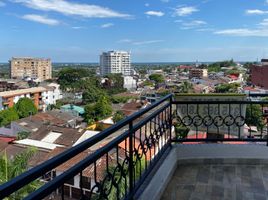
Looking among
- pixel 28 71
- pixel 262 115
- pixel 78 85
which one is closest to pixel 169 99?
pixel 262 115

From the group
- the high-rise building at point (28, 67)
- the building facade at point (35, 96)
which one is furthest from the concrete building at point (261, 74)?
the high-rise building at point (28, 67)

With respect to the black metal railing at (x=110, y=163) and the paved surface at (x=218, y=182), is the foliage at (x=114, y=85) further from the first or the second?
the black metal railing at (x=110, y=163)

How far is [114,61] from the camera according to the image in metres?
102

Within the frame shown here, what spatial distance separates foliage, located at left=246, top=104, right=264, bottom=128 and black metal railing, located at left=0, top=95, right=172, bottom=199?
118 cm

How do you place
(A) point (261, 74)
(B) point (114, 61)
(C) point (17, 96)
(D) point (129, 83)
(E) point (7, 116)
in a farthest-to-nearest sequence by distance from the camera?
(B) point (114, 61) < (D) point (129, 83) < (C) point (17, 96) < (E) point (7, 116) < (A) point (261, 74)

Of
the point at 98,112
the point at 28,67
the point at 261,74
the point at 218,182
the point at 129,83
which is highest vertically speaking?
the point at 28,67

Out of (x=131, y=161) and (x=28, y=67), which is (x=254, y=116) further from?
(x=28, y=67)

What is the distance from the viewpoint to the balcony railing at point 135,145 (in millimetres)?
1023

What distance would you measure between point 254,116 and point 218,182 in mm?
1466

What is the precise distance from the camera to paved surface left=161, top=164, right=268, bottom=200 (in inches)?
98.4

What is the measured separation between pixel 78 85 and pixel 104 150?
61528 millimetres

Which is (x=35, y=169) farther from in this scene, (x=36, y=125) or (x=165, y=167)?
(x=36, y=125)

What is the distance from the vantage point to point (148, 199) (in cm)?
216

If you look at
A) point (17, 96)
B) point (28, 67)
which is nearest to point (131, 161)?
point (17, 96)
